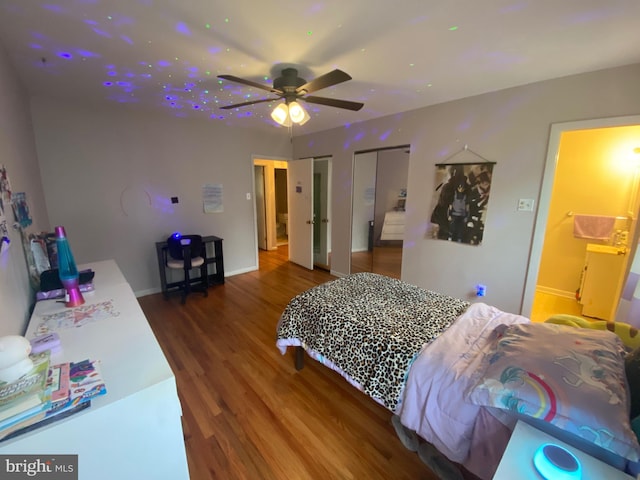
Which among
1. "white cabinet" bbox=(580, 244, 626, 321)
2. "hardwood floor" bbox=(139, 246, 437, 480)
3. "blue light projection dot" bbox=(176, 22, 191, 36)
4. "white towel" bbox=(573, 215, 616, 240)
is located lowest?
"hardwood floor" bbox=(139, 246, 437, 480)

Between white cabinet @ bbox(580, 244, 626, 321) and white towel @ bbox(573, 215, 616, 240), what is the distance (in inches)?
5.7

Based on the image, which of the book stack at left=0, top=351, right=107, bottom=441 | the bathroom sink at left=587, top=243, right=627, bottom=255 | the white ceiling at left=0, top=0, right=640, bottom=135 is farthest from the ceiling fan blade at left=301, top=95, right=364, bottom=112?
the bathroom sink at left=587, top=243, right=627, bottom=255

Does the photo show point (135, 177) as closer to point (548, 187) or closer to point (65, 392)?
point (65, 392)

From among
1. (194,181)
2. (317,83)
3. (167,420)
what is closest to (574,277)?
(317,83)

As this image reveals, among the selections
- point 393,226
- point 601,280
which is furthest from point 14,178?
point 601,280

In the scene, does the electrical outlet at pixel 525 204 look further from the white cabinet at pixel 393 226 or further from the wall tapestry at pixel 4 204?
the wall tapestry at pixel 4 204

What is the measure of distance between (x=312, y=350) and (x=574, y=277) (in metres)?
3.98

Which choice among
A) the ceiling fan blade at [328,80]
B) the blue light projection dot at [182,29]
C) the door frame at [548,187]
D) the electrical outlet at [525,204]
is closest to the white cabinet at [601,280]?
the door frame at [548,187]

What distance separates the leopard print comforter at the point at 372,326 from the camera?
149 centimetres

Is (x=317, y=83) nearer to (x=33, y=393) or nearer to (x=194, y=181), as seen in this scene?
(x=33, y=393)

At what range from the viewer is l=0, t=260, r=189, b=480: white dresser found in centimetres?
→ 82

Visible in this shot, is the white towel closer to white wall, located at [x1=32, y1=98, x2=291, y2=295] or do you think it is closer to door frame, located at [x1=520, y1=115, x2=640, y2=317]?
door frame, located at [x1=520, y1=115, x2=640, y2=317]

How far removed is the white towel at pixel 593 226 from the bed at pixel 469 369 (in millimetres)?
2735

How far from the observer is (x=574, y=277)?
3.62 m
